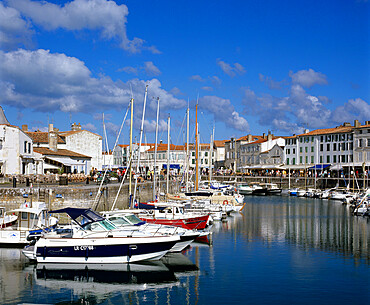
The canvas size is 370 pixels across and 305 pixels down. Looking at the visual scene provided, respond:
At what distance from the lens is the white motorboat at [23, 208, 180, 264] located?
80.9 ft

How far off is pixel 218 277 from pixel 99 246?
22.1 ft

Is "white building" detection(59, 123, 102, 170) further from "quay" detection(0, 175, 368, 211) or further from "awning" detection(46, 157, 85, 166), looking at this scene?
"quay" detection(0, 175, 368, 211)

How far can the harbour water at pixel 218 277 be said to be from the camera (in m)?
20.1

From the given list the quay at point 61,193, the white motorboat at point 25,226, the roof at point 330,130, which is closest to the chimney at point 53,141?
the quay at point 61,193

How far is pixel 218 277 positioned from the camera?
76.7 feet

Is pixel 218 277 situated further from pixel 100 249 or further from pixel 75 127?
pixel 75 127

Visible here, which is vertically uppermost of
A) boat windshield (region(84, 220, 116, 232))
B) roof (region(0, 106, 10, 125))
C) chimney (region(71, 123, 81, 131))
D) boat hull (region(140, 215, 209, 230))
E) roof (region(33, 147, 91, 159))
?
chimney (region(71, 123, 81, 131))

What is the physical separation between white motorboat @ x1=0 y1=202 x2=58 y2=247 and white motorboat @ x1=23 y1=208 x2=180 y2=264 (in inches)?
111

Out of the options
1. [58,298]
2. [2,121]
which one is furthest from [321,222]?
[2,121]

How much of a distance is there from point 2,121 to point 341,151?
72896mm

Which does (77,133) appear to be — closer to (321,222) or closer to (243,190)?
(243,190)

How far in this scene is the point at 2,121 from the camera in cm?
5612

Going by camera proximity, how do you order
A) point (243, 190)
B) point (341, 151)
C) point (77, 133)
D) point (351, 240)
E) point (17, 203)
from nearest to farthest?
point (351, 240) → point (17, 203) → point (77, 133) → point (243, 190) → point (341, 151)

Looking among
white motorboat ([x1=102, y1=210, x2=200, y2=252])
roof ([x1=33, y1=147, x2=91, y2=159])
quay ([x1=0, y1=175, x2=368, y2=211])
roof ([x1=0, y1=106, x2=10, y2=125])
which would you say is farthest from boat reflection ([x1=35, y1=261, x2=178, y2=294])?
roof ([x1=33, y1=147, x2=91, y2=159])
